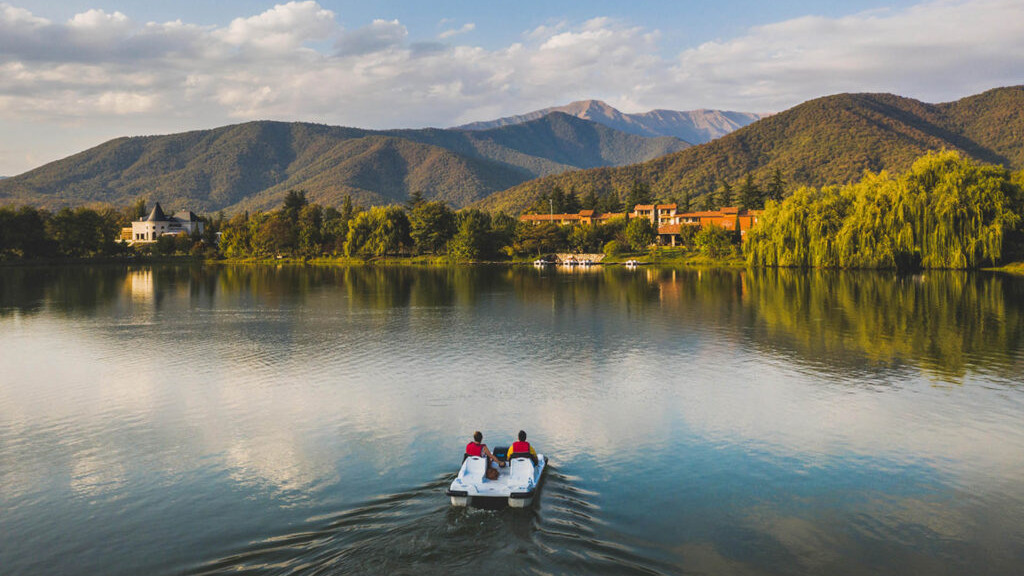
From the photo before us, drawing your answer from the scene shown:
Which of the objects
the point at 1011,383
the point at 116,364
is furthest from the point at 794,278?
the point at 116,364

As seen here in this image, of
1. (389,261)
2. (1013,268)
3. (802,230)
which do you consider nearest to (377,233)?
(389,261)

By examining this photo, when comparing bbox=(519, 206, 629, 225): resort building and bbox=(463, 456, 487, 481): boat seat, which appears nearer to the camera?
bbox=(463, 456, 487, 481): boat seat

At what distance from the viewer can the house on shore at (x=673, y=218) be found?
457 ft

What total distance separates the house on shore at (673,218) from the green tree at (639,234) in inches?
285

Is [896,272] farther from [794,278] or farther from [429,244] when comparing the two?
[429,244]

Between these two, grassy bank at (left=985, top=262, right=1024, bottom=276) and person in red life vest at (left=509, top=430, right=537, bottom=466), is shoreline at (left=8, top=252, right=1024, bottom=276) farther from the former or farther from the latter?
person in red life vest at (left=509, top=430, right=537, bottom=466)

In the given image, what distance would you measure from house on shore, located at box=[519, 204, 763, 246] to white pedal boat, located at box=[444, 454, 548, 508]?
4666 inches

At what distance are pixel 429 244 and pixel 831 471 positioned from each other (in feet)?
422

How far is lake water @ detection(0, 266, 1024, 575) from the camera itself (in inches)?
461

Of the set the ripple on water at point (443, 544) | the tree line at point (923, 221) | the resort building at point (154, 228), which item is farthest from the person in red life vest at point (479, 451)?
the resort building at point (154, 228)

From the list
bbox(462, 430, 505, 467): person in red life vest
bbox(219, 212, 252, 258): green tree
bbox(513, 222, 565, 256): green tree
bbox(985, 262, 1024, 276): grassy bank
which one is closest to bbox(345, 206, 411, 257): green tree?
bbox(513, 222, 565, 256): green tree

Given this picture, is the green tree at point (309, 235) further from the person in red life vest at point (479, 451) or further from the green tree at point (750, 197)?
the person in red life vest at point (479, 451)

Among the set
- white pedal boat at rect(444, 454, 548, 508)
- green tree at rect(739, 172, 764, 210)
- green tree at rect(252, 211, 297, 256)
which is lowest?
white pedal boat at rect(444, 454, 548, 508)

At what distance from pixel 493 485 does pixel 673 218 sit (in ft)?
505
